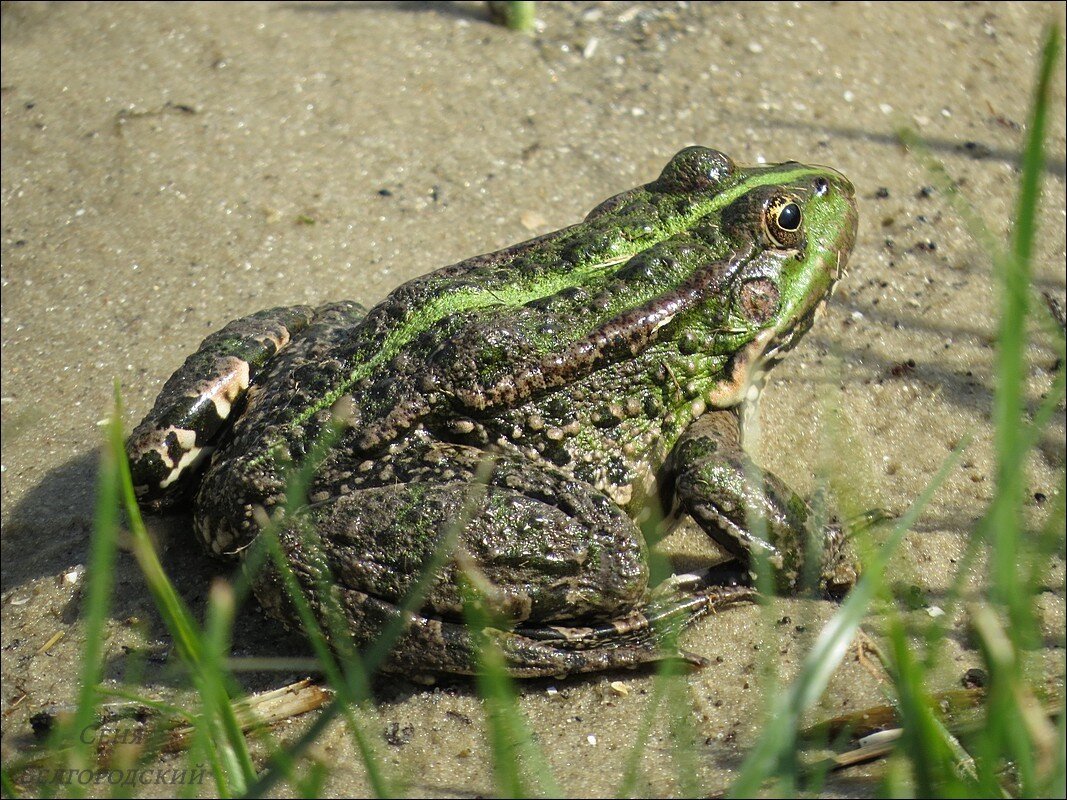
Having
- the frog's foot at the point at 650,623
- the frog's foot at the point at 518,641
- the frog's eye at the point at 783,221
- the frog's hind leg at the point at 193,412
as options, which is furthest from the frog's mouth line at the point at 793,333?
the frog's hind leg at the point at 193,412

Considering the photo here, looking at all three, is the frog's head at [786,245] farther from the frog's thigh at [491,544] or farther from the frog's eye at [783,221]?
the frog's thigh at [491,544]

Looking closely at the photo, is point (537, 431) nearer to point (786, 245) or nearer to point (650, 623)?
point (650, 623)

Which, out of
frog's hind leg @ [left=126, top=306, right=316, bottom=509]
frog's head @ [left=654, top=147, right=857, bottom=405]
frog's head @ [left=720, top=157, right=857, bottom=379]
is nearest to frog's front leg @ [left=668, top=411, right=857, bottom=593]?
frog's head @ [left=654, top=147, right=857, bottom=405]

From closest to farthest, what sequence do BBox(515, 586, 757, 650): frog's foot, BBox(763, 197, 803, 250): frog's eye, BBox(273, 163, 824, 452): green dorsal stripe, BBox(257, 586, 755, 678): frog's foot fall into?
BBox(257, 586, 755, 678): frog's foot → BBox(515, 586, 757, 650): frog's foot → BBox(273, 163, 824, 452): green dorsal stripe → BBox(763, 197, 803, 250): frog's eye

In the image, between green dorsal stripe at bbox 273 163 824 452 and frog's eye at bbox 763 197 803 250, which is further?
frog's eye at bbox 763 197 803 250

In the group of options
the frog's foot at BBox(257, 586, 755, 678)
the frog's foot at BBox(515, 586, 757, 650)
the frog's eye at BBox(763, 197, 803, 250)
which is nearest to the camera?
the frog's foot at BBox(257, 586, 755, 678)

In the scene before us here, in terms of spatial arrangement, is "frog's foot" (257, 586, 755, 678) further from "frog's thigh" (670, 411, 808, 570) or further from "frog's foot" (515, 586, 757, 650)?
"frog's thigh" (670, 411, 808, 570)

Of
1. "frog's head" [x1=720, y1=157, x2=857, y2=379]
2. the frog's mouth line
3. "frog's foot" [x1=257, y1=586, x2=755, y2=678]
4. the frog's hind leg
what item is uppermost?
"frog's head" [x1=720, y1=157, x2=857, y2=379]

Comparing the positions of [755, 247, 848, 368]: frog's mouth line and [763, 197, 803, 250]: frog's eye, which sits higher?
[763, 197, 803, 250]: frog's eye
